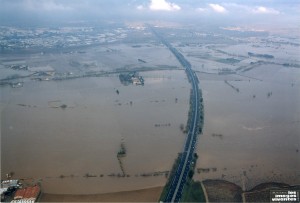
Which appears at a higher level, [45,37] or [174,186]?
[45,37]

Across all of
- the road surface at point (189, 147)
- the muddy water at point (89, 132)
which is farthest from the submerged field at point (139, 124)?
the road surface at point (189, 147)

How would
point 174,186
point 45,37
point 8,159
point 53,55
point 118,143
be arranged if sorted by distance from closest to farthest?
point 174,186 < point 8,159 < point 118,143 < point 53,55 < point 45,37

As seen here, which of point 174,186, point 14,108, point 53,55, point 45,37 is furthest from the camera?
point 45,37

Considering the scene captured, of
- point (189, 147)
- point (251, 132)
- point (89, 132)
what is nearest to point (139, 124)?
point (89, 132)

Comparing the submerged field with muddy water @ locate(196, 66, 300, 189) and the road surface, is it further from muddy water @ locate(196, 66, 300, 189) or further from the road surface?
the road surface

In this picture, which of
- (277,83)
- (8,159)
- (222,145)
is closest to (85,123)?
(8,159)

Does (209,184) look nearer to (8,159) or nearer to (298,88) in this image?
(8,159)
